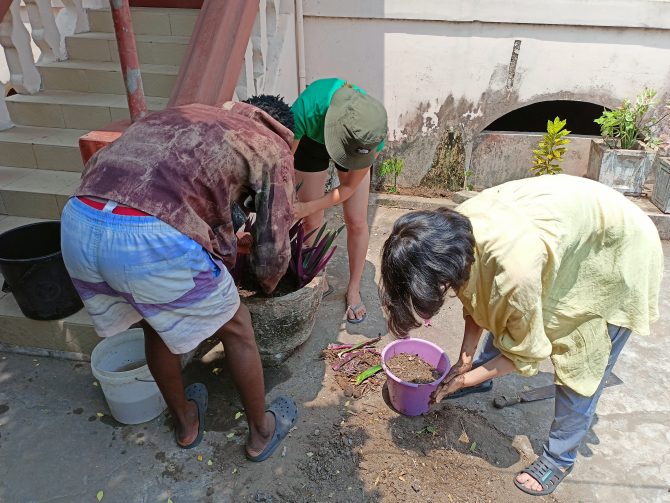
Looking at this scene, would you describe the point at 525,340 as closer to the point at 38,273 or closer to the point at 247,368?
the point at 247,368

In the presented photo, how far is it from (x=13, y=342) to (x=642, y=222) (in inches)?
135

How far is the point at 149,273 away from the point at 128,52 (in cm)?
A: 129

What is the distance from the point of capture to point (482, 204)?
1929 millimetres

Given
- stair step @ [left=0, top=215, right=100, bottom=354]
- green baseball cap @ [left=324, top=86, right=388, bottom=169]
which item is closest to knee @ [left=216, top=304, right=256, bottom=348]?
green baseball cap @ [left=324, top=86, right=388, bottom=169]

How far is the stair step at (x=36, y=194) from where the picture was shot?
3332mm

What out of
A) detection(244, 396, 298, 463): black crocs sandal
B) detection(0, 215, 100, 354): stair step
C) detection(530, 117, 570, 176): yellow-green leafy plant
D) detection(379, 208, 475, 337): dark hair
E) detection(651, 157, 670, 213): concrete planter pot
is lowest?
detection(244, 396, 298, 463): black crocs sandal

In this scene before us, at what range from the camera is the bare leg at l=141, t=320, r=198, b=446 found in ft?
7.08

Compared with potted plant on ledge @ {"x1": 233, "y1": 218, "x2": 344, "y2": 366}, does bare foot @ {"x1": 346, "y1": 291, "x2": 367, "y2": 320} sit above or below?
below

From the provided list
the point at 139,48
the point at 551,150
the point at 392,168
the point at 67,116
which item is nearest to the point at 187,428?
the point at 67,116

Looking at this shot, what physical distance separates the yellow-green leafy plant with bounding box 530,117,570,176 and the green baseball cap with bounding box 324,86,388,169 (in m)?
2.79

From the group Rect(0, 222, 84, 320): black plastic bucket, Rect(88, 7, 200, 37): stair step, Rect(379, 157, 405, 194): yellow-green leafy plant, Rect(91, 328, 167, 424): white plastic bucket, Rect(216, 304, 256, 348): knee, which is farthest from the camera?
Rect(379, 157, 405, 194): yellow-green leafy plant

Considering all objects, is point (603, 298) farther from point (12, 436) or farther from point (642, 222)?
point (12, 436)

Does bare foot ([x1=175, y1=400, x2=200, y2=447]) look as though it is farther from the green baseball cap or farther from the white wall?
the white wall

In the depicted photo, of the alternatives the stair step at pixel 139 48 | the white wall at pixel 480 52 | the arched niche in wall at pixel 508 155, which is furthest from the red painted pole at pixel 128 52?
the arched niche in wall at pixel 508 155
